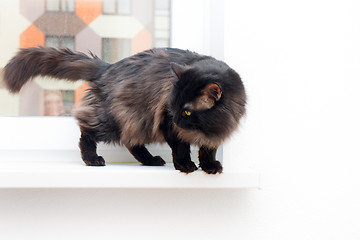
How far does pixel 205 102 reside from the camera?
3.29 ft

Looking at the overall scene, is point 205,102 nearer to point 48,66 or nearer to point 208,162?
point 208,162

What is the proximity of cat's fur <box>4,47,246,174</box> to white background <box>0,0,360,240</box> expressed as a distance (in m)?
0.16

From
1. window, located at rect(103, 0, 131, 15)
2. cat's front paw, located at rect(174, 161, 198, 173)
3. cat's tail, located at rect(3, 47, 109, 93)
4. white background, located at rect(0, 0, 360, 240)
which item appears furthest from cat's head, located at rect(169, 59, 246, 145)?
window, located at rect(103, 0, 131, 15)

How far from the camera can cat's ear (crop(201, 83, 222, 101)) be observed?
3.17 ft

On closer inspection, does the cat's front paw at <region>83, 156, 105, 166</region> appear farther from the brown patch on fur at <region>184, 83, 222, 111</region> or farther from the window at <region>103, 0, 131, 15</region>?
the window at <region>103, 0, 131, 15</region>

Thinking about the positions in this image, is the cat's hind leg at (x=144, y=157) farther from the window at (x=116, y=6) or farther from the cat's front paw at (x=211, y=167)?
the window at (x=116, y=6)

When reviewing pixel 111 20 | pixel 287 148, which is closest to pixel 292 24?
pixel 287 148

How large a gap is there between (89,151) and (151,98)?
0.85 ft

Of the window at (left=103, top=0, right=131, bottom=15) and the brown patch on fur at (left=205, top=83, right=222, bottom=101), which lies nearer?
the brown patch on fur at (left=205, top=83, right=222, bottom=101)

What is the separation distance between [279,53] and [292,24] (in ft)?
0.33

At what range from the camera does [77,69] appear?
1.22 m

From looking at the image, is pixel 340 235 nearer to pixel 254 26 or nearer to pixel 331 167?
pixel 331 167

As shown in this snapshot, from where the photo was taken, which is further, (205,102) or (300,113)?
(300,113)

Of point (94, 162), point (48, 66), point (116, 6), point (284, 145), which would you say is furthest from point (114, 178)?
point (116, 6)
